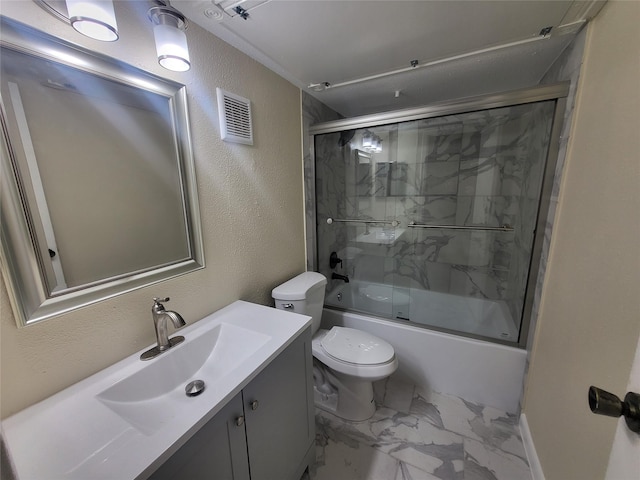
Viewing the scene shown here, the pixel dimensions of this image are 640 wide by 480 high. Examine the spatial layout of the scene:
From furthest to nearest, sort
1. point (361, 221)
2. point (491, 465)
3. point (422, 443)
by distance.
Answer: point (361, 221)
point (422, 443)
point (491, 465)

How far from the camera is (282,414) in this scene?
1.03 m

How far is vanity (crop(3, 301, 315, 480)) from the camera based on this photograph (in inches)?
23.3

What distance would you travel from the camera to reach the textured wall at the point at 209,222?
73 cm

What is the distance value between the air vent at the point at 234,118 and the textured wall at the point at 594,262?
1447 millimetres

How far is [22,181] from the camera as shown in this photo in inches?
27.0

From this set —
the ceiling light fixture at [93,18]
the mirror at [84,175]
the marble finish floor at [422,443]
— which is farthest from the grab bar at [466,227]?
the ceiling light fixture at [93,18]

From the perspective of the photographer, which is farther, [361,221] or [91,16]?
[361,221]

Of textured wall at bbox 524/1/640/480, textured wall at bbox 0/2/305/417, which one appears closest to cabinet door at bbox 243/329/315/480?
textured wall at bbox 0/2/305/417

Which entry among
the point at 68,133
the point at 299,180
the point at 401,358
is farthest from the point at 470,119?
the point at 68,133

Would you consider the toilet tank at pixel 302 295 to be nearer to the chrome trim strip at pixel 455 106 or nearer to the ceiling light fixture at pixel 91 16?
the chrome trim strip at pixel 455 106

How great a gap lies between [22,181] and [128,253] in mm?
340

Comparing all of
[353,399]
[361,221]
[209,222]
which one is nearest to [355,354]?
[353,399]

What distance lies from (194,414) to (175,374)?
1.14 feet

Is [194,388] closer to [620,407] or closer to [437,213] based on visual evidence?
[620,407]
